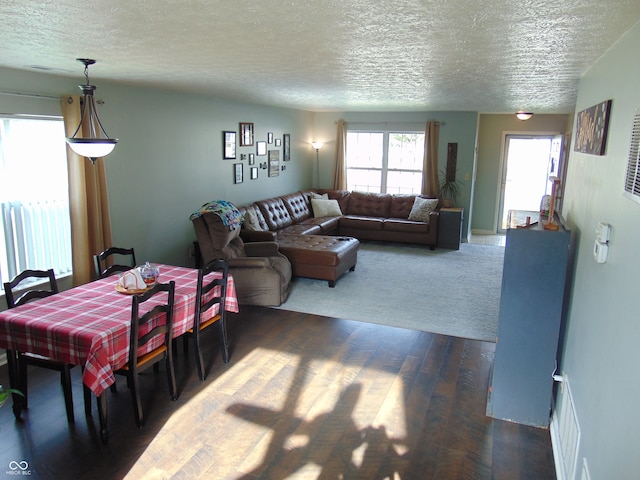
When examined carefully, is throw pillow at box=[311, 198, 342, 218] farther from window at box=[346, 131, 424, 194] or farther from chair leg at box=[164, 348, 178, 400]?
chair leg at box=[164, 348, 178, 400]

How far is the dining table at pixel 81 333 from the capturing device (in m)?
2.67

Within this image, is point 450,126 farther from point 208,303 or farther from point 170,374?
point 170,374

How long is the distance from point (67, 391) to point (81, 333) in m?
0.53

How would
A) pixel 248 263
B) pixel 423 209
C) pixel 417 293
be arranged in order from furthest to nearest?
pixel 423 209, pixel 417 293, pixel 248 263

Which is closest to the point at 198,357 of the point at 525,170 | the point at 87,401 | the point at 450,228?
the point at 87,401

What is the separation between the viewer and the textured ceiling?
178cm

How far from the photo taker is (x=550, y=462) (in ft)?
9.04

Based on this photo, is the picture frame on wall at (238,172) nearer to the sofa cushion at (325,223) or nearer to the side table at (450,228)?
the sofa cushion at (325,223)

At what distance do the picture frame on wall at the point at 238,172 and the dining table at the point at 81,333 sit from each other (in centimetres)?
384

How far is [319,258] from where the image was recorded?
579 centimetres

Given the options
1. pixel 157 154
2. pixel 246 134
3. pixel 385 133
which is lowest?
pixel 157 154

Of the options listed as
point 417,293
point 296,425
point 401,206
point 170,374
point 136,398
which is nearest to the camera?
point 136,398

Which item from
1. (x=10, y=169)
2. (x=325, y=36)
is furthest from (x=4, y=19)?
(x=10, y=169)

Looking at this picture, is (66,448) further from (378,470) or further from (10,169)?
(10,169)
